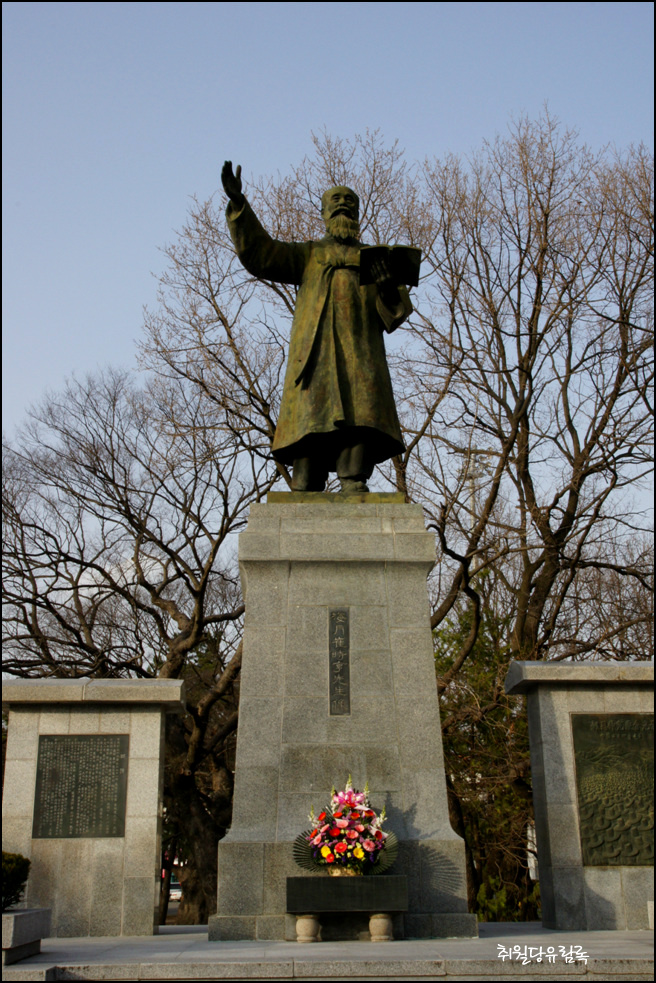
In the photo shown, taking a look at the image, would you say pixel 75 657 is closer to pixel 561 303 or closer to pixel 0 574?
pixel 0 574

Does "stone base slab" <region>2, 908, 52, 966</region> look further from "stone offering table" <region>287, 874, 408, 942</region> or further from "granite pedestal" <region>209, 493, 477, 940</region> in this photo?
"stone offering table" <region>287, 874, 408, 942</region>

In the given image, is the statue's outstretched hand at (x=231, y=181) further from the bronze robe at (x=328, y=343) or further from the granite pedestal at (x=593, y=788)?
the granite pedestal at (x=593, y=788)

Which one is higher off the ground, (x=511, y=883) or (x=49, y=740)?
(x=49, y=740)

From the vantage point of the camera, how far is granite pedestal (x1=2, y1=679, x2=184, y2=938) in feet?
24.8

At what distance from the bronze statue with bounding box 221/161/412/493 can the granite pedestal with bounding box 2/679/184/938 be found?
248 cm

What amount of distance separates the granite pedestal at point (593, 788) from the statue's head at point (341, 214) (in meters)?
4.37

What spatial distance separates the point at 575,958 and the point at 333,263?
616cm

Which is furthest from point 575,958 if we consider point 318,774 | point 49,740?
point 49,740

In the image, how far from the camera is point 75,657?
54.5 feet

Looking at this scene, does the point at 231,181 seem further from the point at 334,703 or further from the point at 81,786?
the point at 81,786

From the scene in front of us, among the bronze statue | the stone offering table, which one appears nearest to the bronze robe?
the bronze statue

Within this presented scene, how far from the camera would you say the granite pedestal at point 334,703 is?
6625mm

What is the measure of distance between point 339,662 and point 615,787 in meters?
2.74

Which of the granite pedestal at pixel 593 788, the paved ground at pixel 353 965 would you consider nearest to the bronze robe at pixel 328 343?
the granite pedestal at pixel 593 788
